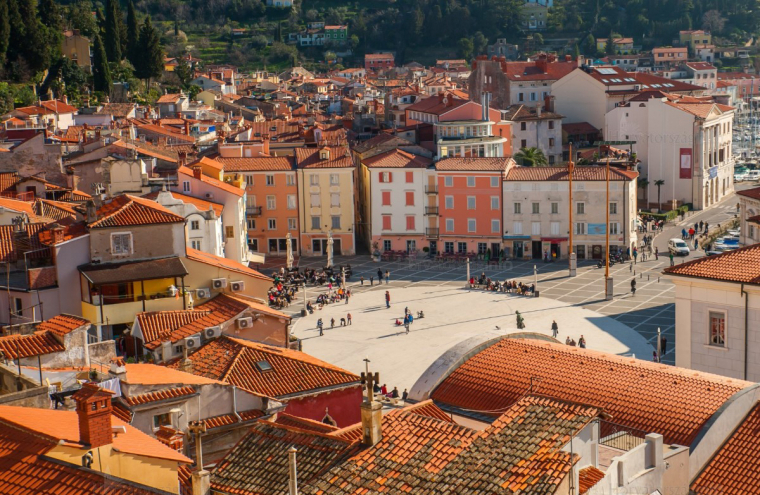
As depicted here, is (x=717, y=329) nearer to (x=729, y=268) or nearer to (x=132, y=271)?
(x=729, y=268)

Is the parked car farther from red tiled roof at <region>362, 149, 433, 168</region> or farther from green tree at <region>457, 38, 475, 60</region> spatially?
green tree at <region>457, 38, 475, 60</region>

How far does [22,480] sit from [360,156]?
68641mm

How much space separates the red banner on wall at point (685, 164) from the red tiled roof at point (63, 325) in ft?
241

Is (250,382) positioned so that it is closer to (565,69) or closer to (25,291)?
(25,291)

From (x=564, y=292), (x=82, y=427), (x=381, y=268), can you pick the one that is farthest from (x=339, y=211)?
(x=82, y=427)

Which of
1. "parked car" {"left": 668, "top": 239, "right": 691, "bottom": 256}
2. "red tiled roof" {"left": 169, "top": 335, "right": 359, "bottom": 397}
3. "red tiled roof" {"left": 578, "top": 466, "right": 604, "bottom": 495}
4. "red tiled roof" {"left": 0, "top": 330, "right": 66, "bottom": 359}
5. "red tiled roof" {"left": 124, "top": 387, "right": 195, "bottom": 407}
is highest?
"red tiled roof" {"left": 578, "top": 466, "right": 604, "bottom": 495}

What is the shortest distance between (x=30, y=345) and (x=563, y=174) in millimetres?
52387

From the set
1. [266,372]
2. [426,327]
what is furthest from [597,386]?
[426,327]

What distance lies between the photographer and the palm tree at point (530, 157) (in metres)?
93.1

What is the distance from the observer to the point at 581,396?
2473 cm

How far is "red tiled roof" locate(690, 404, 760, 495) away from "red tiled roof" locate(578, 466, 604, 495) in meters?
Result: 4.42

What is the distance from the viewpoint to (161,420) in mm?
26281

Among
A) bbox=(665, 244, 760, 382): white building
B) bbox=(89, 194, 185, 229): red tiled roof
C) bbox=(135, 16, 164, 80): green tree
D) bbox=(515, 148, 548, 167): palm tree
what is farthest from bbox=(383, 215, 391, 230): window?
bbox=(665, 244, 760, 382): white building

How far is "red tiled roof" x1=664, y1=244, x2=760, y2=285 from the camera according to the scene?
31.4 metres
